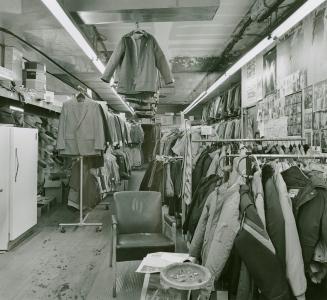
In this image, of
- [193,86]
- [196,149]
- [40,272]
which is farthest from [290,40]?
[193,86]

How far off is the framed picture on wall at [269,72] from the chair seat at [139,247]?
430 centimetres

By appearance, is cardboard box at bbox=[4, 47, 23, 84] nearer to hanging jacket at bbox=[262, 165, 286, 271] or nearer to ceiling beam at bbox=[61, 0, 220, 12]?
ceiling beam at bbox=[61, 0, 220, 12]

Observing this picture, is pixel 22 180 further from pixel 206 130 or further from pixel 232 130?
pixel 232 130

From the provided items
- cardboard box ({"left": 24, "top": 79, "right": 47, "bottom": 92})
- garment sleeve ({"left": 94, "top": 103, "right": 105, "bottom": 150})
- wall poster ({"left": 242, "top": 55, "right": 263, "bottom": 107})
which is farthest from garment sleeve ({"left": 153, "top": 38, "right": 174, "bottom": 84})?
wall poster ({"left": 242, "top": 55, "right": 263, "bottom": 107})

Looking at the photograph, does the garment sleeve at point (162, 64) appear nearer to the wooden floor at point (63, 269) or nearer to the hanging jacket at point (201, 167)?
the hanging jacket at point (201, 167)

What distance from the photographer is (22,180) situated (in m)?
4.63

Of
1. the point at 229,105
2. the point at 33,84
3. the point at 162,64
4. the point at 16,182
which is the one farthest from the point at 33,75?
the point at 229,105

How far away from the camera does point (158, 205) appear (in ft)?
11.9

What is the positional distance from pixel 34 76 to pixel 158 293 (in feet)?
15.7

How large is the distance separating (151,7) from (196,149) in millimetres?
2006

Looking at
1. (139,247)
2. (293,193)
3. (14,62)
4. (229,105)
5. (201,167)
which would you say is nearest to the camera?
(293,193)

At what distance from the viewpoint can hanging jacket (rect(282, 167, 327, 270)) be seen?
192 cm

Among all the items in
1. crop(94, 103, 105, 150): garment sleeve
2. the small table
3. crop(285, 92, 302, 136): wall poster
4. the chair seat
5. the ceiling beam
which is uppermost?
the ceiling beam

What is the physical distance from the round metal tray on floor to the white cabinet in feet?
10.2
